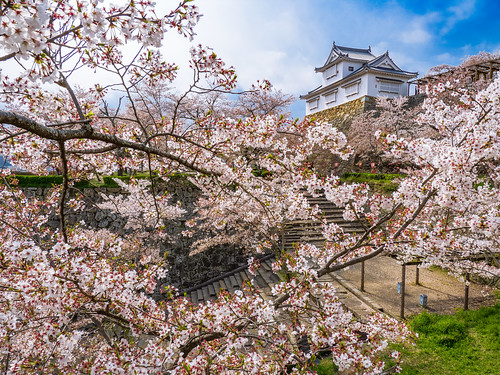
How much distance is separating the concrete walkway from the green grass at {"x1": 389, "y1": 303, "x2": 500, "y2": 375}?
637mm

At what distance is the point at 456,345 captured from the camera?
5.17 meters

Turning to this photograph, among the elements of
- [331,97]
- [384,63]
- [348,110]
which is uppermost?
[384,63]

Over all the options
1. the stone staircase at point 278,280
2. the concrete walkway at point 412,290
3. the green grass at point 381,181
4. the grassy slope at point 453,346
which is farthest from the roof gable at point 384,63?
the grassy slope at point 453,346

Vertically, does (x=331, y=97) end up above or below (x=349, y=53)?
below

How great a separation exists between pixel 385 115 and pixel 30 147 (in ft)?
67.9

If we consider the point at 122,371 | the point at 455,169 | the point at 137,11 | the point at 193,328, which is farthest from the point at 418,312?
the point at 137,11

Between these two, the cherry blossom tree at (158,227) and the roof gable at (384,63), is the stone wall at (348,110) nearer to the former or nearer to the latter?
the roof gable at (384,63)

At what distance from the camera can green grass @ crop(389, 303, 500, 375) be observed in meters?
4.67

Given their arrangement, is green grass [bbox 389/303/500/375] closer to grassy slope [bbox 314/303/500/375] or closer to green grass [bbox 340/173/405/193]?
grassy slope [bbox 314/303/500/375]

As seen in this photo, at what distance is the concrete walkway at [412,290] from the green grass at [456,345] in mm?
637

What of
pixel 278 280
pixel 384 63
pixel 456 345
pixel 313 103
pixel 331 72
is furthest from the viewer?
pixel 313 103

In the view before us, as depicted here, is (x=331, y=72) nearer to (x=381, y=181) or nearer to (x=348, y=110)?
(x=348, y=110)

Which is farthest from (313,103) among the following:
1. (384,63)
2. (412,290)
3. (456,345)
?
(456,345)

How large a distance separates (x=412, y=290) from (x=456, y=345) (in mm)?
2646
